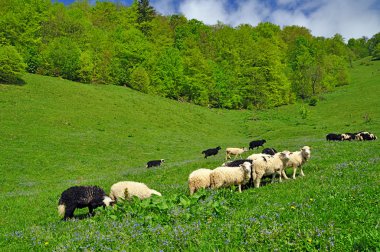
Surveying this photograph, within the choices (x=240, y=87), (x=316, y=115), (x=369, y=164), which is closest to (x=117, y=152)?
(x=369, y=164)

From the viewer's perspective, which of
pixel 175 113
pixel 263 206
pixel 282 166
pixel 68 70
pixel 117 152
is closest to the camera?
pixel 263 206

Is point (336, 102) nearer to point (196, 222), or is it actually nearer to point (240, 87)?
point (240, 87)

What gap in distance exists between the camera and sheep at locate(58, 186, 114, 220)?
13.9 m

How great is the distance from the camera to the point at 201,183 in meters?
15.2

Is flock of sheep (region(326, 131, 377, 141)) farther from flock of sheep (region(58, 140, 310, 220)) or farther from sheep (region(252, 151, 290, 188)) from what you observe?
sheep (region(252, 151, 290, 188))

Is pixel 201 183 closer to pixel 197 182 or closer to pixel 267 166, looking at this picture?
pixel 197 182

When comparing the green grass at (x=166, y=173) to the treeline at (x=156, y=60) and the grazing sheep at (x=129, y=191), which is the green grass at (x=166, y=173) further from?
the treeline at (x=156, y=60)

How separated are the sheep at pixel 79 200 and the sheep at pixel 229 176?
4766mm

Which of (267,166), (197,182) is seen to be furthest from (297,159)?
(197,182)

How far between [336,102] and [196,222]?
3311 inches

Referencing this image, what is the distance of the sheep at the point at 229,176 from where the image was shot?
15523 mm

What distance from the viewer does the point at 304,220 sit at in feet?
25.3

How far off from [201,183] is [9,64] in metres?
52.4

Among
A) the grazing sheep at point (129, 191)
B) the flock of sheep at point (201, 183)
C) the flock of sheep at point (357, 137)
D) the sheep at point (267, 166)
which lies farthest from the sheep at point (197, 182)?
the flock of sheep at point (357, 137)
